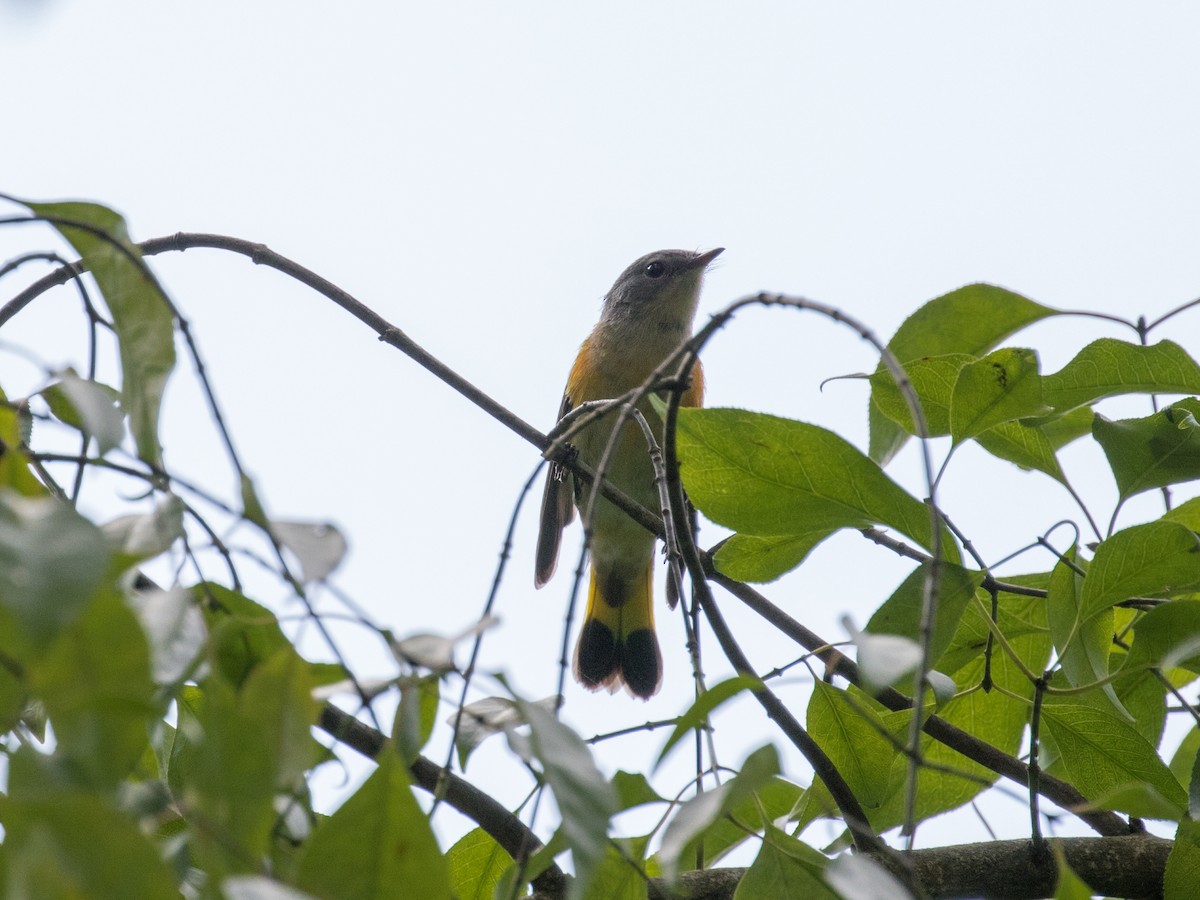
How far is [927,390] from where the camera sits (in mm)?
2230

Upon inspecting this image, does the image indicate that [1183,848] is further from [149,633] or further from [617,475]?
[617,475]

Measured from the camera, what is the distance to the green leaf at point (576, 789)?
3.42ft

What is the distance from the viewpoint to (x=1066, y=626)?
2055 mm

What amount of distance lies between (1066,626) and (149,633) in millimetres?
1576

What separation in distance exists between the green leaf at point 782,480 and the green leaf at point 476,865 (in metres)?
0.71

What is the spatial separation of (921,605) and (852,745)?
405mm

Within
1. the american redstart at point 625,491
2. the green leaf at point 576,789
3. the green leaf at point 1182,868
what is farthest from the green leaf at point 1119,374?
the american redstart at point 625,491

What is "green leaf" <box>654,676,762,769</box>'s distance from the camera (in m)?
1.25

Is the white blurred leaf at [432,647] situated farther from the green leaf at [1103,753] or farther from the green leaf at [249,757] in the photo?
the green leaf at [1103,753]

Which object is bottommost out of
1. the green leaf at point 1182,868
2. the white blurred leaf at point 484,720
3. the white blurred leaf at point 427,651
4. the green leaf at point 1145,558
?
the green leaf at point 1182,868

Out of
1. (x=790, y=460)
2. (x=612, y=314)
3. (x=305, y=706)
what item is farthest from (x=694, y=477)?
(x=612, y=314)

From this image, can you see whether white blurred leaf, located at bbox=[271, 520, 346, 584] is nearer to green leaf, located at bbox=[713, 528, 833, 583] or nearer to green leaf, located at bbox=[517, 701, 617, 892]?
green leaf, located at bbox=[517, 701, 617, 892]

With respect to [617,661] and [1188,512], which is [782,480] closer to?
[1188,512]

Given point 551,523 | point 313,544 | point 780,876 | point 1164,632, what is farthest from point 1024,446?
point 551,523
